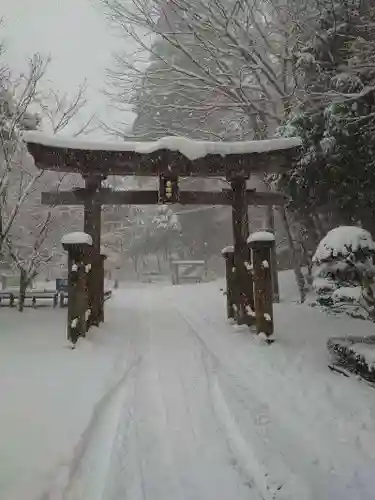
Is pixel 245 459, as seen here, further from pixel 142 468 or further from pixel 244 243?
pixel 244 243

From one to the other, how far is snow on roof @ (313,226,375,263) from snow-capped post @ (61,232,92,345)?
429 centimetres

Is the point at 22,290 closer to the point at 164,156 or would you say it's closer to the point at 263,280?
the point at 164,156

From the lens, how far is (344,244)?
20.0 feet

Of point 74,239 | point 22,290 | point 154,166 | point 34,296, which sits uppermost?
point 154,166

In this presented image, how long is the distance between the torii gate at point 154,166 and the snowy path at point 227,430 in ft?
10.4

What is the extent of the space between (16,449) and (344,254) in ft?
16.3

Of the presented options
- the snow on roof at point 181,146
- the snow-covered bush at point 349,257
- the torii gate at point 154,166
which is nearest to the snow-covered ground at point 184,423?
the snow-covered bush at point 349,257

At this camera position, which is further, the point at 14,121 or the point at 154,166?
the point at 14,121

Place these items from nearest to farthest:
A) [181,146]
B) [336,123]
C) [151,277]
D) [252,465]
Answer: [252,465], [336,123], [181,146], [151,277]

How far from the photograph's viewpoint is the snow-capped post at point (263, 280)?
25.0 feet

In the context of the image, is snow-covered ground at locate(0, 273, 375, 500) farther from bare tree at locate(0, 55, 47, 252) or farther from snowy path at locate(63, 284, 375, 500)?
bare tree at locate(0, 55, 47, 252)

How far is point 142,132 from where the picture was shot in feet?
53.4

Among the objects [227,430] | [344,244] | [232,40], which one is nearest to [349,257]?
[344,244]

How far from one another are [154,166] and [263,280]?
12.1ft
